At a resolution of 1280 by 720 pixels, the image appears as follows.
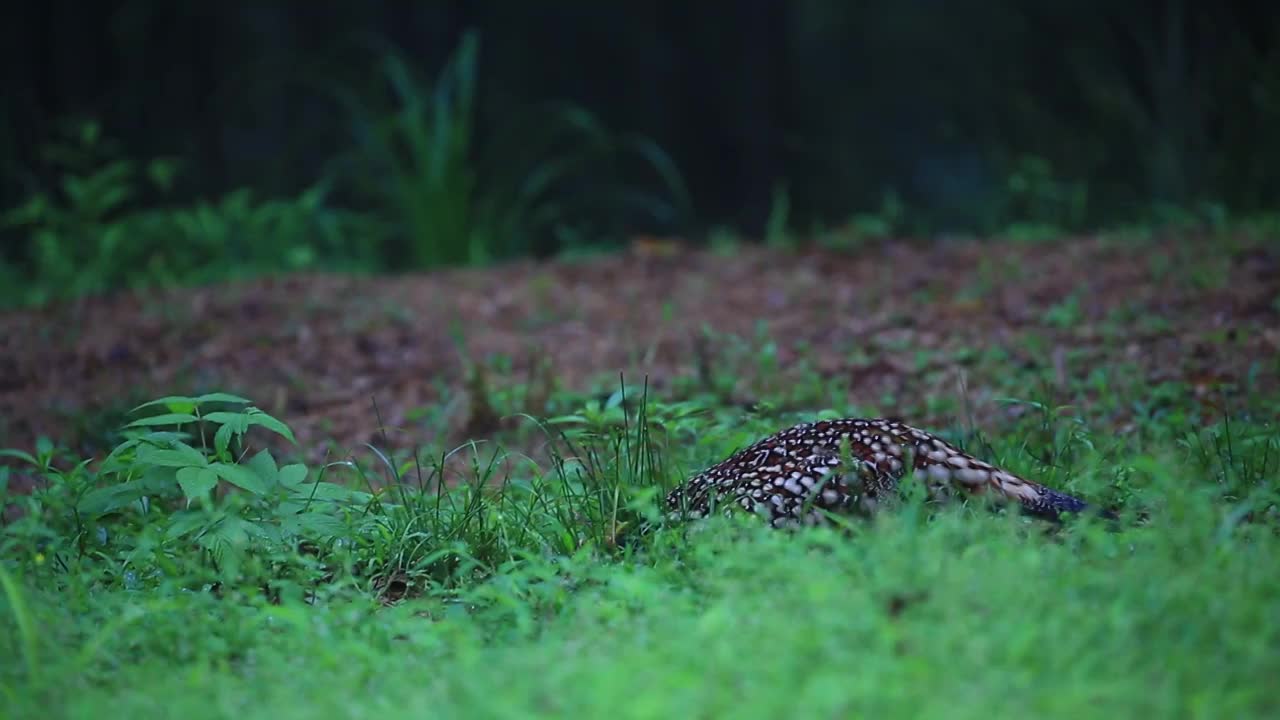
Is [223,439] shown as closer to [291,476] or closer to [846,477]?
[291,476]

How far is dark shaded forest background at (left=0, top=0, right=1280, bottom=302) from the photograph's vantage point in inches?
395

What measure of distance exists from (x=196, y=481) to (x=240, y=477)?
0.15 m

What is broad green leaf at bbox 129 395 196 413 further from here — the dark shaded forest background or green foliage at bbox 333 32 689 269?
the dark shaded forest background

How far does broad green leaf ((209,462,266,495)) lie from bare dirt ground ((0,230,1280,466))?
6.24ft

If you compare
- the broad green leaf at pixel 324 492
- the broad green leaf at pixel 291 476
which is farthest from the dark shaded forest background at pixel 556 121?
the broad green leaf at pixel 291 476

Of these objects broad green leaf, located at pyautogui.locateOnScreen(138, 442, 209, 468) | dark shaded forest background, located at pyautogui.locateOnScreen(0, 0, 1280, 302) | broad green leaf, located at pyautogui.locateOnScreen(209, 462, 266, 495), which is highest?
dark shaded forest background, located at pyautogui.locateOnScreen(0, 0, 1280, 302)

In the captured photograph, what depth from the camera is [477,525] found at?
4152mm

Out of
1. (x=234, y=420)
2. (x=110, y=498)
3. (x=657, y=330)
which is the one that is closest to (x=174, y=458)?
(x=234, y=420)

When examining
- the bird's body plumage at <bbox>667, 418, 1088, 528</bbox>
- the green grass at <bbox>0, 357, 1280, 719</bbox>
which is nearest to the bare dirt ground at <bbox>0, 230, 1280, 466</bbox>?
the green grass at <bbox>0, 357, 1280, 719</bbox>

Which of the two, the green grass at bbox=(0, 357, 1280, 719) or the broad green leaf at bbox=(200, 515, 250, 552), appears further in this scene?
the broad green leaf at bbox=(200, 515, 250, 552)

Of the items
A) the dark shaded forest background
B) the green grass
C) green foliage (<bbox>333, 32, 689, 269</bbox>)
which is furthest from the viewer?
the dark shaded forest background

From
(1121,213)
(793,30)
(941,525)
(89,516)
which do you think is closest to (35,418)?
(89,516)

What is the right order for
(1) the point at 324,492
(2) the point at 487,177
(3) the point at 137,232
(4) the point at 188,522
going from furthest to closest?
1. (2) the point at 487,177
2. (3) the point at 137,232
3. (1) the point at 324,492
4. (4) the point at 188,522

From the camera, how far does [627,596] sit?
131 inches
